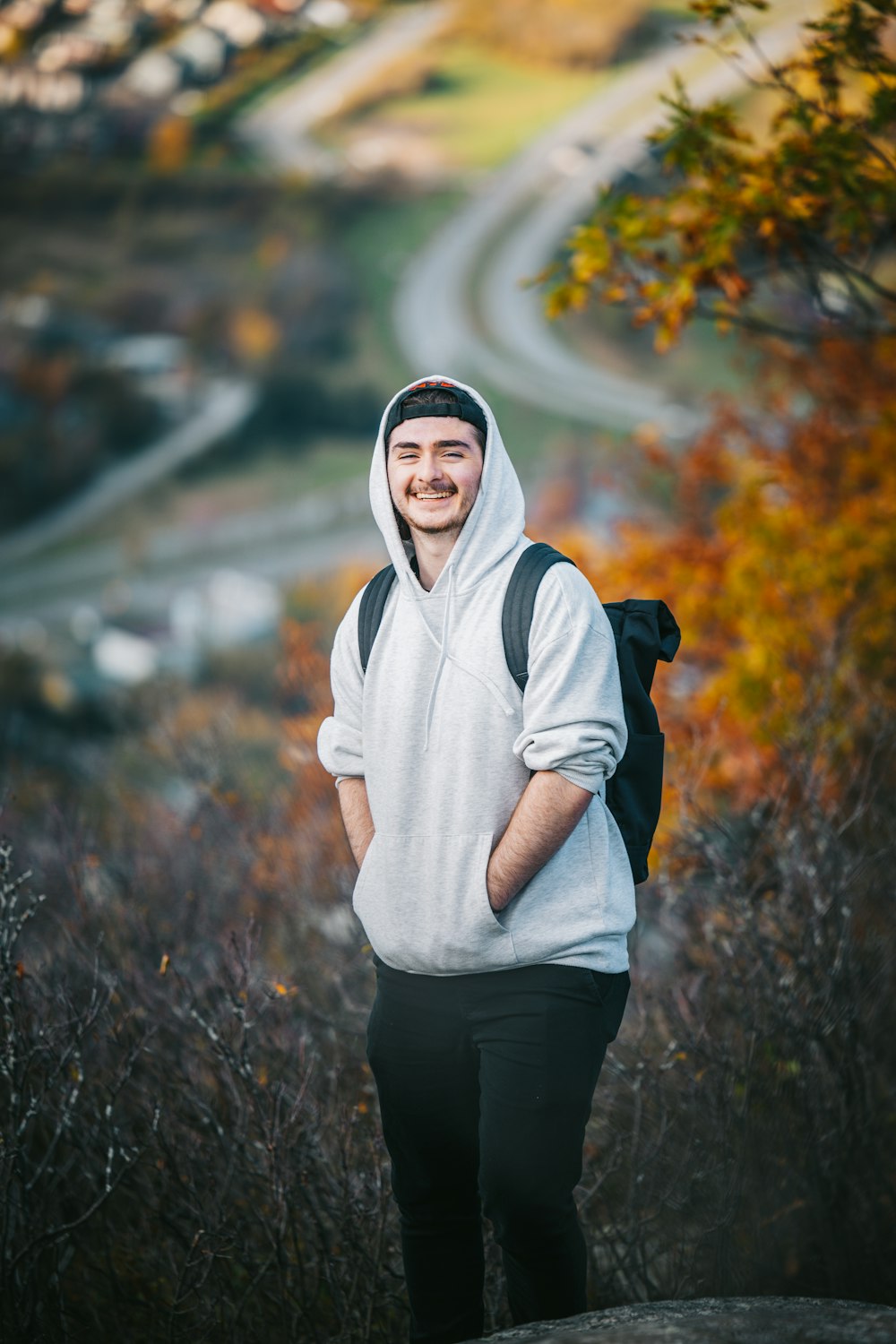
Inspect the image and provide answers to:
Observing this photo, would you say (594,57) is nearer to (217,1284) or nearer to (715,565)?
(715,565)

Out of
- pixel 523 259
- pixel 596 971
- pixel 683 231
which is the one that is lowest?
pixel 523 259

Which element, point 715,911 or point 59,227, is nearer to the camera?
point 715,911

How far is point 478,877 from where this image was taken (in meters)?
2.20

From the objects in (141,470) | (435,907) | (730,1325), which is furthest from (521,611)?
(141,470)

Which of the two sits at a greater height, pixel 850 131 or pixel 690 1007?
pixel 850 131

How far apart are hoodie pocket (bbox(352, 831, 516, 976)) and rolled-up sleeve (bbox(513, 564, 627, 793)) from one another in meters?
0.20

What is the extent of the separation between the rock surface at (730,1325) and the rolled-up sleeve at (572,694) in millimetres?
875

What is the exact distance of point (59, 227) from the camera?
128 ft

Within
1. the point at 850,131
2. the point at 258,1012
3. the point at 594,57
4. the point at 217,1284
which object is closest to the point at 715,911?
the point at 258,1012

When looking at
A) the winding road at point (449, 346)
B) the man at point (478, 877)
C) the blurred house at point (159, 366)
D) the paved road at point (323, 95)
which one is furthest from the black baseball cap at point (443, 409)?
the paved road at point (323, 95)

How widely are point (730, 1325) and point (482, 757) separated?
995mm

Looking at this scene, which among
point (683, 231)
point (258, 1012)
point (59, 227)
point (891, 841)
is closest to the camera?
point (258, 1012)

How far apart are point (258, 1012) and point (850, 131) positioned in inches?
125

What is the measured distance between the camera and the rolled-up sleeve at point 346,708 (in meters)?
2.44
